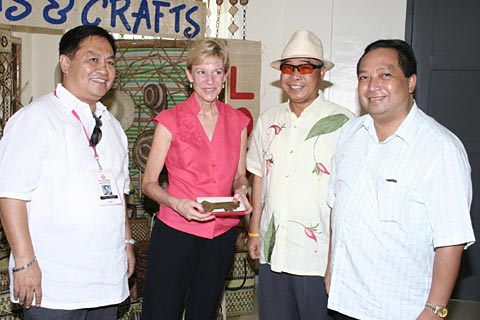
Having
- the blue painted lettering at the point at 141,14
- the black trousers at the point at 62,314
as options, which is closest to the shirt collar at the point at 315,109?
the black trousers at the point at 62,314

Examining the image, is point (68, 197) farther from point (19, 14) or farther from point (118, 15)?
point (118, 15)

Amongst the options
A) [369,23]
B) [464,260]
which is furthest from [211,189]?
[464,260]

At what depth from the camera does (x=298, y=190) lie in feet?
7.63

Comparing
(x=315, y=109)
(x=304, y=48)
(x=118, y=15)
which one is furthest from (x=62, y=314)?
(x=118, y=15)

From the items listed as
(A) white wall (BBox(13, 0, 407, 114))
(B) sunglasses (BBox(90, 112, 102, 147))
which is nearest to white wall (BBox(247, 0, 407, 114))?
(A) white wall (BBox(13, 0, 407, 114))

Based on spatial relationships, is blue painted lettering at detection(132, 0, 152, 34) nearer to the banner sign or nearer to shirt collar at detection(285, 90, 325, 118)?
the banner sign

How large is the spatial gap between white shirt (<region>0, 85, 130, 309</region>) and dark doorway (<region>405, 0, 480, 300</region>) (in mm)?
3116

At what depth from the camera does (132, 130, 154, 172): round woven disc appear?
13.5 ft

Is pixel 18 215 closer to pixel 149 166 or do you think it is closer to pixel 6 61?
pixel 149 166

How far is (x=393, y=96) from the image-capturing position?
1.87m

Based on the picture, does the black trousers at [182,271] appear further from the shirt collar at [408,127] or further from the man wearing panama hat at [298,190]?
the shirt collar at [408,127]

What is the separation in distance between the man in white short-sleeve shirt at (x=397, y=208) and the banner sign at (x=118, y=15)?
7.30 feet

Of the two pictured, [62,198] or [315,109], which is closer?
[62,198]

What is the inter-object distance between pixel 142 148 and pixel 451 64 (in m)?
2.59
